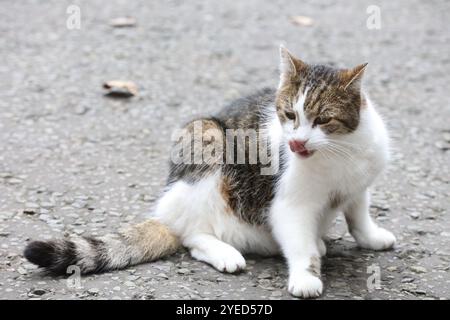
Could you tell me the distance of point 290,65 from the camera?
12.5 feet

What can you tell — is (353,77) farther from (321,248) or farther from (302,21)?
(302,21)

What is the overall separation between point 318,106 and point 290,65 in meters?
0.37

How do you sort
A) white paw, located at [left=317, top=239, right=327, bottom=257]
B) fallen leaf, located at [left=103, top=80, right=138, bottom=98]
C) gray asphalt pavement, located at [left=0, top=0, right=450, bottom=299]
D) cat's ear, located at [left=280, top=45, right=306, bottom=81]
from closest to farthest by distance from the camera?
cat's ear, located at [left=280, top=45, right=306, bottom=81] → gray asphalt pavement, located at [left=0, top=0, right=450, bottom=299] → white paw, located at [left=317, top=239, right=327, bottom=257] → fallen leaf, located at [left=103, top=80, right=138, bottom=98]

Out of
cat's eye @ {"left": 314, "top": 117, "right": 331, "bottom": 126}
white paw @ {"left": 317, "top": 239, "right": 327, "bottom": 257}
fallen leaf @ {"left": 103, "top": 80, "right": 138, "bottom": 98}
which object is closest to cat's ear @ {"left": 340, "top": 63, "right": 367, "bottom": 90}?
cat's eye @ {"left": 314, "top": 117, "right": 331, "bottom": 126}

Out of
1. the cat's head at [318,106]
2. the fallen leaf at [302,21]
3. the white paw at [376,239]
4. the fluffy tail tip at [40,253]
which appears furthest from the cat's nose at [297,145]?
the fallen leaf at [302,21]

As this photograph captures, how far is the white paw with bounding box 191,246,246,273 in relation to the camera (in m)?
3.90

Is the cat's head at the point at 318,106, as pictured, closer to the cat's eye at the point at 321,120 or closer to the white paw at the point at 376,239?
the cat's eye at the point at 321,120

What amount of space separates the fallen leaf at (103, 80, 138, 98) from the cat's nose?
10.9 ft

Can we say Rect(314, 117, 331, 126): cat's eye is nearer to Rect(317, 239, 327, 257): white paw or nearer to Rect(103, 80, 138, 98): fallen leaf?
Rect(317, 239, 327, 257): white paw

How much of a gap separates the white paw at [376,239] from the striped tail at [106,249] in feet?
3.81

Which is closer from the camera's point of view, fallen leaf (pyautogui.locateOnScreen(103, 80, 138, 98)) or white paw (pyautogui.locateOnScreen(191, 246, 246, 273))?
white paw (pyautogui.locateOnScreen(191, 246, 246, 273))

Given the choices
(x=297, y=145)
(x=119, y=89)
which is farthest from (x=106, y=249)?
(x=119, y=89)

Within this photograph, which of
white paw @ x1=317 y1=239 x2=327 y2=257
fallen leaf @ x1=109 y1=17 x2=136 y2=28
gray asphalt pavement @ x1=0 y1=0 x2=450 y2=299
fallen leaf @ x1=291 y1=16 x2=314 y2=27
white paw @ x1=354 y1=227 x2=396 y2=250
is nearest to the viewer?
gray asphalt pavement @ x1=0 y1=0 x2=450 y2=299

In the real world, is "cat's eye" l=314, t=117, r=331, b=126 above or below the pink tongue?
above
